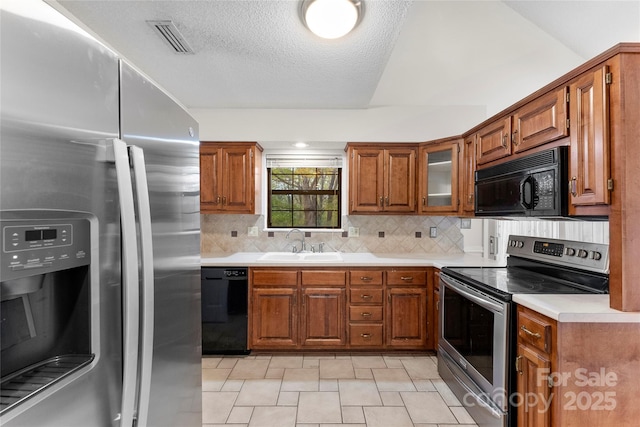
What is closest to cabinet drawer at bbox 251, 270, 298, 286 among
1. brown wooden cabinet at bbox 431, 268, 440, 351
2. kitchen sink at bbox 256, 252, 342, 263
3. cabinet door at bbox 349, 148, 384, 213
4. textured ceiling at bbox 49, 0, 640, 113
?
kitchen sink at bbox 256, 252, 342, 263

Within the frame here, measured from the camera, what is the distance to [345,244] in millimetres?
3713

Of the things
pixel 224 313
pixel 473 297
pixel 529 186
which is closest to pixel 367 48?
pixel 529 186

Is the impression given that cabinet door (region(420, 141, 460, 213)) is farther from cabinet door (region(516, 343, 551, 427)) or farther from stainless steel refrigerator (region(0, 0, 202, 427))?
stainless steel refrigerator (region(0, 0, 202, 427))

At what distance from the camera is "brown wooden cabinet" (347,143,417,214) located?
3348 mm

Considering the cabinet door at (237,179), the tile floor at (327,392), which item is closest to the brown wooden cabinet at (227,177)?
the cabinet door at (237,179)

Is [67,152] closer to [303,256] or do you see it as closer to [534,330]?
[534,330]

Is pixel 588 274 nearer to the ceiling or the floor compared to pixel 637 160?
nearer to the floor

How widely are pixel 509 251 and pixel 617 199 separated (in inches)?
47.7

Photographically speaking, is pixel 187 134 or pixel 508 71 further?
pixel 508 71

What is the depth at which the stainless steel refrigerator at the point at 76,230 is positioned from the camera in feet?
1.94

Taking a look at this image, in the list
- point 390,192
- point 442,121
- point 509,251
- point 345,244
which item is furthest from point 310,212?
point 509,251

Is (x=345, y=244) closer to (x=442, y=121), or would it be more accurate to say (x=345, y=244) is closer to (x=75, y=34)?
(x=442, y=121)

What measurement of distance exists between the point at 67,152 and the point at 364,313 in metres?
2.78

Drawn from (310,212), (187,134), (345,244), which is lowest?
(345,244)
